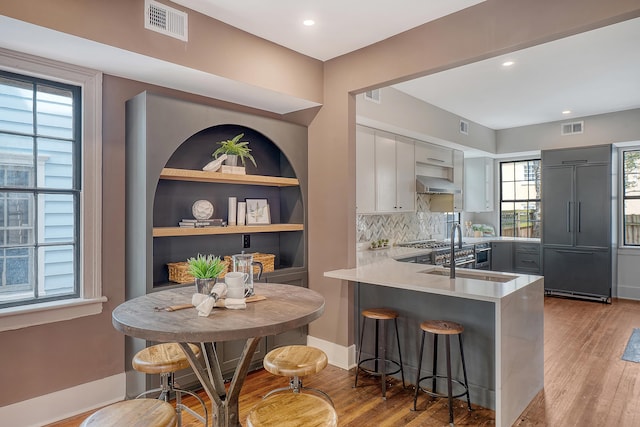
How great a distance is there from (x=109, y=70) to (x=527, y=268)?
263 inches

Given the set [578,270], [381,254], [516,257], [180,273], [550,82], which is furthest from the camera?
[516,257]

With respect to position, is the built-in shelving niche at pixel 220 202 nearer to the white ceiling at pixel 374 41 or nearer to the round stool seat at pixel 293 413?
the white ceiling at pixel 374 41

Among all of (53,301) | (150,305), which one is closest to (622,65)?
(150,305)

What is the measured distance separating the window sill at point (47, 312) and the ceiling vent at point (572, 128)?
22.5 feet

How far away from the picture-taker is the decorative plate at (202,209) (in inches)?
128

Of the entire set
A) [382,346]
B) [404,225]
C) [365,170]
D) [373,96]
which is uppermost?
[373,96]

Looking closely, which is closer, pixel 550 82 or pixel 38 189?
pixel 38 189

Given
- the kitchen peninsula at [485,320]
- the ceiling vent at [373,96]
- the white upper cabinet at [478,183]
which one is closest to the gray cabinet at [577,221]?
the white upper cabinet at [478,183]

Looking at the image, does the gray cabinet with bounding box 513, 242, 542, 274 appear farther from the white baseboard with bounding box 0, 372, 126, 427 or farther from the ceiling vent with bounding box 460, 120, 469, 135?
the white baseboard with bounding box 0, 372, 126, 427

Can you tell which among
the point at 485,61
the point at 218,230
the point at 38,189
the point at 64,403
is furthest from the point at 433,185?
the point at 64,403

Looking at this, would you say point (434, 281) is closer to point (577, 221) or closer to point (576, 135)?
point (577, 221)

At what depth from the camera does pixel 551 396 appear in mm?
2961

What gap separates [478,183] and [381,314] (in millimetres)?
5032

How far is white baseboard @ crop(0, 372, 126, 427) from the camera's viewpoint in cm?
247
